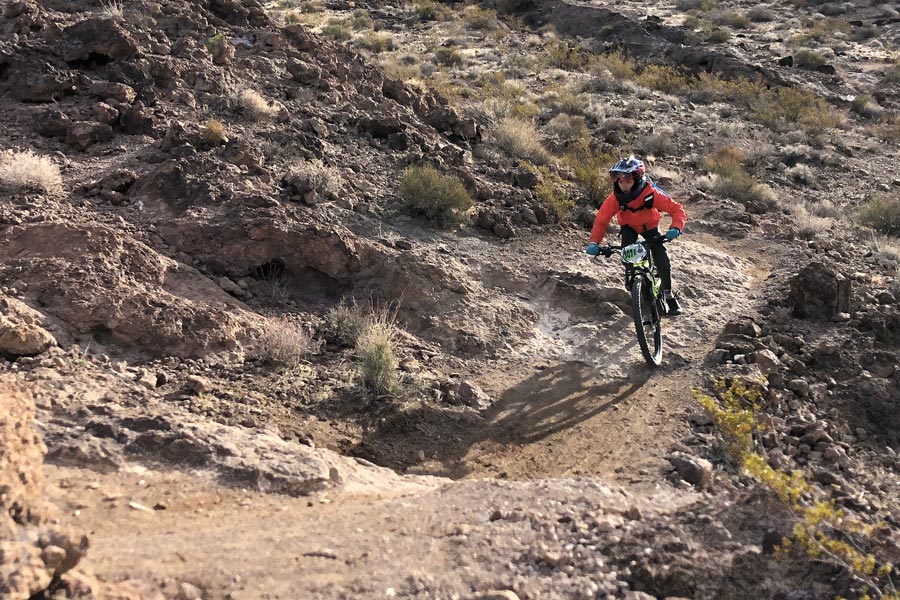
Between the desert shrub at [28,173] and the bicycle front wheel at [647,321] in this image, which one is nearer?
the bicycle front wheel at [647,321]

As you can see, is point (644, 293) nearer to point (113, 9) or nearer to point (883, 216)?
point (883, 216)

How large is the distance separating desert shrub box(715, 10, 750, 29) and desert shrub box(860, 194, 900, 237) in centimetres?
1876

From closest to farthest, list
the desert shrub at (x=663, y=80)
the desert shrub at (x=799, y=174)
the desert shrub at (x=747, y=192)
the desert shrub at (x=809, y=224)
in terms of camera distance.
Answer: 1. the desert shrub at (x=809, y=224)
2. the desert shrub at (x=747, y=192)
3. the desert shrub at (x=799, y=174)
4. the desert shrub at (x=663, y=80)

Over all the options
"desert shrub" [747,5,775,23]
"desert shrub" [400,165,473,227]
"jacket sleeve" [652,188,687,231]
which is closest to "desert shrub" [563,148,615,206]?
"desert shrub" [400,165,473,227]

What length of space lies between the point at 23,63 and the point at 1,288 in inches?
190

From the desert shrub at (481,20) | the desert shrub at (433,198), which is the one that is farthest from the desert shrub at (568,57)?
the desert shrub at (433,198)

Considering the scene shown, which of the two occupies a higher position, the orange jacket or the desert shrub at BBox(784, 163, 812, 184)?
the orange jacket

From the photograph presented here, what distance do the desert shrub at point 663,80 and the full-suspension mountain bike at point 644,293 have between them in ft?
48.0

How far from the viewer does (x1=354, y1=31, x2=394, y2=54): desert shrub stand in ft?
64.7

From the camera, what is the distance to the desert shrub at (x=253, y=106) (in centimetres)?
869

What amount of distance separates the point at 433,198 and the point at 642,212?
2922 millimetres

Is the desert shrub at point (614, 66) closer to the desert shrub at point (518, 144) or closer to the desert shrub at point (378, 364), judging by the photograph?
the desert shrub at point (518, 144)

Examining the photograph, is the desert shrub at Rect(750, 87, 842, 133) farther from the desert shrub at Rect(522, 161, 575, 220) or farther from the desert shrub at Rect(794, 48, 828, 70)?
the desert shrub at Rect(522, 161, 575, 220)

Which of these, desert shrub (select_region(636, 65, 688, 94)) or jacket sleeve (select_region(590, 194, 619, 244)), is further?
desert shrub (select_region(636, 65, 688, 94))
